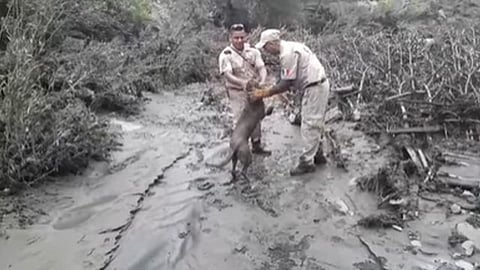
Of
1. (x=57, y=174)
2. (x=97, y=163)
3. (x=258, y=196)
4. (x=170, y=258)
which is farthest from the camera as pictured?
(x=97, y=163)

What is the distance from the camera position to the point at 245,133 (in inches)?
240

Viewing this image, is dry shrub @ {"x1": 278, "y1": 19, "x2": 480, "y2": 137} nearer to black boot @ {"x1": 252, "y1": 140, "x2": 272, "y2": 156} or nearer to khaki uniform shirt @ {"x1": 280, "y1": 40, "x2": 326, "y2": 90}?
black boot @ {"x1": 252, "y1": 140, "x2": 272, "y2": 156}

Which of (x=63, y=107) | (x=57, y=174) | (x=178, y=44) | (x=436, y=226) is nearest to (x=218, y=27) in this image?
(x=178, y=44)

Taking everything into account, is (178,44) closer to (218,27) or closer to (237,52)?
(218,27)

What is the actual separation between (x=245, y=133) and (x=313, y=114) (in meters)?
0.85

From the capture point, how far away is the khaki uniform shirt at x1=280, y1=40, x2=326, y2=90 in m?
6.11

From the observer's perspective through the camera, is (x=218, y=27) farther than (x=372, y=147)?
Yes

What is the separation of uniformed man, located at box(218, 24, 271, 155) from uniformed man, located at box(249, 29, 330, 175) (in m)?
0.43

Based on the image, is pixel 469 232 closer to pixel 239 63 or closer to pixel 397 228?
pixel 397 228

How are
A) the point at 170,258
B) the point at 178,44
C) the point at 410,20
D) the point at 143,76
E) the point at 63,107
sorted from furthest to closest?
the point at 410,20 < the point at 178,44 < the point at 143,76 < the point at 63,107 < the point at 170,258

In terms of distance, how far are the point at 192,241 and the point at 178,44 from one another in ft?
30.5

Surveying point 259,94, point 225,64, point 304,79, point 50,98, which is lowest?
point 50,98

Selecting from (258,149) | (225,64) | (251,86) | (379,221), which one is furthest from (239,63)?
(379,221)

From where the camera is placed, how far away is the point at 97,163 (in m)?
6.88
